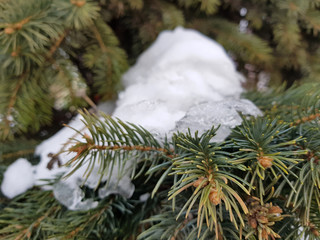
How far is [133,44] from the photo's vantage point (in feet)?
2.08

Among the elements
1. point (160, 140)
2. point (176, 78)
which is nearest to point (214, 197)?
point (160, 140)

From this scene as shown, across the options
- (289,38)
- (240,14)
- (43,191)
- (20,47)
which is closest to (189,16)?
(240,14)

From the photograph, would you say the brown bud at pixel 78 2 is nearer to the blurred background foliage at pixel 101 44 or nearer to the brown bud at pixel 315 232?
the blurred background foliage at pixel 101 44

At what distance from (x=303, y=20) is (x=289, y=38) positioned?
0.25ft

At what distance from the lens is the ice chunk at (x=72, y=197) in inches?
16.6

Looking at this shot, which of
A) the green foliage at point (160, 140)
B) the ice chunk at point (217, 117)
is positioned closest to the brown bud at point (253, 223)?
the green foliage at point (160, 140)

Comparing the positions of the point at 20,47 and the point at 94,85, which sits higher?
the point at 20,47

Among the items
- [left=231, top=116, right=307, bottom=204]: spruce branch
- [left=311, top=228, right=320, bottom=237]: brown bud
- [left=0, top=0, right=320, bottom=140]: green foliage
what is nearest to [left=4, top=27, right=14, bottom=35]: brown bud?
[left=0, top=0, right=320, bottom=140]: green foliage

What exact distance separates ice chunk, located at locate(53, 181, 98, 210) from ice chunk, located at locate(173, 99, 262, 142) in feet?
0.60

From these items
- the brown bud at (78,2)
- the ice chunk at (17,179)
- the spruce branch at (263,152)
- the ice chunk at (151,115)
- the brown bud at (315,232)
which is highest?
the brown bud at (78,2)

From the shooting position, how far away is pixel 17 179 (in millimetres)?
455

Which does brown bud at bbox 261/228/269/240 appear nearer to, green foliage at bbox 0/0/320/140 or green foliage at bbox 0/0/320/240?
green foliage at bbox 0/0/320/240

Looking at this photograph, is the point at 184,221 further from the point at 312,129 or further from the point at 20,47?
the point at 20,47

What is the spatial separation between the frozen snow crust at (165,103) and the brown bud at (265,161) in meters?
0.08
